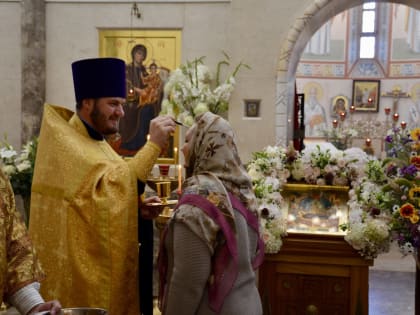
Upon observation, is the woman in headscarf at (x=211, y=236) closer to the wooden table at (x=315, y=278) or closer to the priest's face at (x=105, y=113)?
the priest's face at (x=105, y=113)

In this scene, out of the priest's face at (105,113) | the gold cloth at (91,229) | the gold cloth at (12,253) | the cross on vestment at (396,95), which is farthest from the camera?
the cross on vestment at (396,95)

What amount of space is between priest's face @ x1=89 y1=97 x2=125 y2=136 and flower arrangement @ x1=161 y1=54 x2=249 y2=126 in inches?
129

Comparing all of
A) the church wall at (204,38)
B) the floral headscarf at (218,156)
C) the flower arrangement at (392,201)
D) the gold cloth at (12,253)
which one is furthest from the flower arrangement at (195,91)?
the gold cloth at (12,253)

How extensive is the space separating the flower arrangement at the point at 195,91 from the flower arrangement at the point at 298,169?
6.40 ft

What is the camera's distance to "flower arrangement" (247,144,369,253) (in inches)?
149

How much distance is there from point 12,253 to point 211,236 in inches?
25.0

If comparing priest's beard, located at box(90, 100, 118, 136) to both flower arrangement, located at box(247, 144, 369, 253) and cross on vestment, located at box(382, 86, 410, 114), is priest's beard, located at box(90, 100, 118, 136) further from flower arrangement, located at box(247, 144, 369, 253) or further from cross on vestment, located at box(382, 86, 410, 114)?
cross on vestment, located at box(382, 86, 410, 114)

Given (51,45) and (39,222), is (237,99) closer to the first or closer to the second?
(51,45)

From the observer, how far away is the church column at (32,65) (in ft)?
22.0

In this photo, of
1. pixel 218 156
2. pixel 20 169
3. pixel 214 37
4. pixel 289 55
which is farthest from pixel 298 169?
pixel 214 37

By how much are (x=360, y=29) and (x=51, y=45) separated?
11631 millimetres

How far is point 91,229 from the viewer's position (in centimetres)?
236

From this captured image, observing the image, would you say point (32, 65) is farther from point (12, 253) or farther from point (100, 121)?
point (12, 253)

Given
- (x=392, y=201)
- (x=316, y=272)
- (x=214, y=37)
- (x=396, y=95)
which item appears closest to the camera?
(x=392, y=201)
